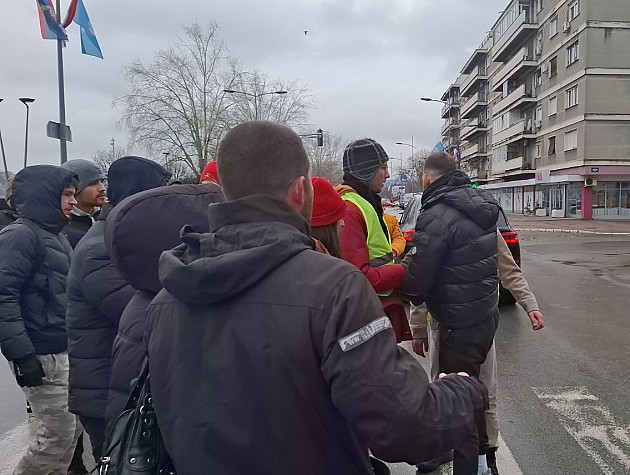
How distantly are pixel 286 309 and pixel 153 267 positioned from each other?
83cm

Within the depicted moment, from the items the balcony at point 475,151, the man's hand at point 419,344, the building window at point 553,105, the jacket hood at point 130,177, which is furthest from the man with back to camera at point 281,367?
the balcony at point 475,151

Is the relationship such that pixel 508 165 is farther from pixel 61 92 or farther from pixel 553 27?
pixel 61 92

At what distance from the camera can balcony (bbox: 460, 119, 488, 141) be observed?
2930 inches

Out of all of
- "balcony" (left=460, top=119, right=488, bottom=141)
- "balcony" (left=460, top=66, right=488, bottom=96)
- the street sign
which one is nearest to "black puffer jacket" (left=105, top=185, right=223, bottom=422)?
the street sign

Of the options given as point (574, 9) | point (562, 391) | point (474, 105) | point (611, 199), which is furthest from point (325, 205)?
point (474, 105)

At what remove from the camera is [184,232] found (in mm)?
1688

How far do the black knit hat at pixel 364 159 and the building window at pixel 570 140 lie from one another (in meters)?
43.8

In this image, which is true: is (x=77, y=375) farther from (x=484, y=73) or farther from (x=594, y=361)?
(x=484, y=73)

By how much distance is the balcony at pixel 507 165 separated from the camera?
181ft

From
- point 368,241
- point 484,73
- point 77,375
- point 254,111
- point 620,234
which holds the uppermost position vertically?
point 484,73

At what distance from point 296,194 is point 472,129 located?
8063cm

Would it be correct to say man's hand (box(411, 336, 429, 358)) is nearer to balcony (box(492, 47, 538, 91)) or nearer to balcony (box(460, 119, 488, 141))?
balcony (box(492, 47, 538, 91))

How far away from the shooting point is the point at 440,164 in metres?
3.48

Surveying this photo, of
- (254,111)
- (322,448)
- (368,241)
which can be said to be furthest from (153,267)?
(254,111)
